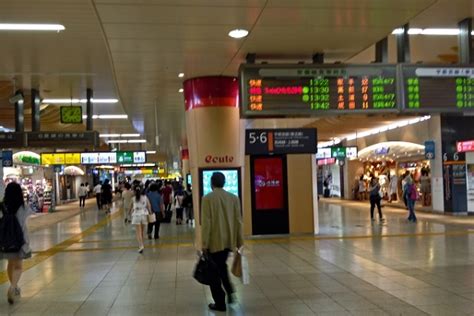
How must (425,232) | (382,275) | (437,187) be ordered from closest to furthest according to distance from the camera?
(382,275) → (425,232) → (437,187)

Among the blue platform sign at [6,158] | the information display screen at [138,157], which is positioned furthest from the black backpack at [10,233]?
the information display screen at [138,157]

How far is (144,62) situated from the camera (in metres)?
9.25

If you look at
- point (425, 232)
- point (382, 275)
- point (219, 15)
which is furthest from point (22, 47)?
point (425, 232)

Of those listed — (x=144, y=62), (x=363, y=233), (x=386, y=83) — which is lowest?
(x=363, y=233)

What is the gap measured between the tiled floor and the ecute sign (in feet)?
6.36

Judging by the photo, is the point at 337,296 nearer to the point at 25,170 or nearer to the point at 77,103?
the point at 77,103

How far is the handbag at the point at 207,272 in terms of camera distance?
240 inches

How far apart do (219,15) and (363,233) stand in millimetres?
8648

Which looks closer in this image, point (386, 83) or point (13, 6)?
point (13, 6)

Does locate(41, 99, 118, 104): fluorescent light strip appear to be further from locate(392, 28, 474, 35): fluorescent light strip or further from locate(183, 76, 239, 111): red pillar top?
locate(392, 28, 474, 35): fluorescent light strip

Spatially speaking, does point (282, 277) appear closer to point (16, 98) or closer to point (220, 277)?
point (220, 277)

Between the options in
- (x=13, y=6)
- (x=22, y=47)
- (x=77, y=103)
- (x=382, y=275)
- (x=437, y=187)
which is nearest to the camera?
(x=13, y=6)

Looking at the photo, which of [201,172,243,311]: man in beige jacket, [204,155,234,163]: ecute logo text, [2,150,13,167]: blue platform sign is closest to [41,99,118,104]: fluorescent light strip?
[204,155,234,163]: ecute logo text

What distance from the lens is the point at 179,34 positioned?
7.56 metres
